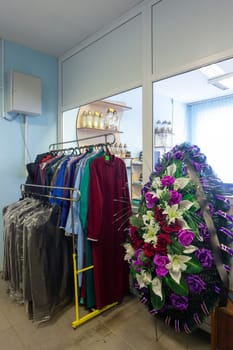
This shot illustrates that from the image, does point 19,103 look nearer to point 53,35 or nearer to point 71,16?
point 53,35

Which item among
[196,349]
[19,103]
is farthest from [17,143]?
[196,349]

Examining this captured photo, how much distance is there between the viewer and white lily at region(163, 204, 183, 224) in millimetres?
1171

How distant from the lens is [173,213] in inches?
46.7

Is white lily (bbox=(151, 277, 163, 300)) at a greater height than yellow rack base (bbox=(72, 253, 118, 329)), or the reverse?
white lily (bbox=(151, 277, 163, 300))

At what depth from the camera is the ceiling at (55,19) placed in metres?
2.32

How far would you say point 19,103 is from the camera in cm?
294

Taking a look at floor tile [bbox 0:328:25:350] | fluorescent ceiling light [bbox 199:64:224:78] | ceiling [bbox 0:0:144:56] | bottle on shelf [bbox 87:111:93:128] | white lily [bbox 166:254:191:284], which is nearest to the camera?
white lily [bbox 166:254:191:284]

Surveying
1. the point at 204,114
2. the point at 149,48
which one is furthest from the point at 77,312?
the point at 204,114

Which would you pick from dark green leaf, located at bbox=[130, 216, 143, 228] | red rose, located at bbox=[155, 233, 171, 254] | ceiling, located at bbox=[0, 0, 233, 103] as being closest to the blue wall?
ceiling, located at bbox=[0, 0, 233, 103]

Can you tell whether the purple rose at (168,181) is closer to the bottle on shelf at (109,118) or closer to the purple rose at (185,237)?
the purple rose at (185,237)

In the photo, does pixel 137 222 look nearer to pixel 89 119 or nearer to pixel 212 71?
pixel 89 119

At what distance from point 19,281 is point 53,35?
2811mm

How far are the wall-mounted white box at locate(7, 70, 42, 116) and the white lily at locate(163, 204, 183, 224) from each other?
2.49 meters

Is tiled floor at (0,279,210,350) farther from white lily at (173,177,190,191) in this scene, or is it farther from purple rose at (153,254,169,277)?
white lily at (173,177,190,191)
